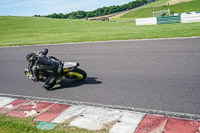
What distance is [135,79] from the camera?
7.21 m

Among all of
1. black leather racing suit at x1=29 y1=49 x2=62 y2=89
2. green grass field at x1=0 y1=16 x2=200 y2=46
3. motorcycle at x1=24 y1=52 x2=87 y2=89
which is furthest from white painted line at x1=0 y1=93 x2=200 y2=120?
green grass field at x1=0 y1=16 x2=200 y2=46

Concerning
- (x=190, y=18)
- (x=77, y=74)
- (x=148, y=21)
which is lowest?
(x=77, y=74)

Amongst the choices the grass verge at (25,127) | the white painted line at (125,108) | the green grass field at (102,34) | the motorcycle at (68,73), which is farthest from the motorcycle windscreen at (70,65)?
the green grass field at (102,34)

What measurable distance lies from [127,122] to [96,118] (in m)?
0.77

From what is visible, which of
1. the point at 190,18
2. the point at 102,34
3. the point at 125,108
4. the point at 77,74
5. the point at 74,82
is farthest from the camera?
the point at 190,18

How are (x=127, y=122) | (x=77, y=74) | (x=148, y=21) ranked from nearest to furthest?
(x=127, y=122)
(x=77, y=74)
(x=148, y=21)

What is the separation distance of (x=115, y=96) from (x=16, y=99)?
3.26 metres

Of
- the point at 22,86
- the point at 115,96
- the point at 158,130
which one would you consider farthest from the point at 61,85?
the point at 158,130

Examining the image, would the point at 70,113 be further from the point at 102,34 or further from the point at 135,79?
the point at 102,34

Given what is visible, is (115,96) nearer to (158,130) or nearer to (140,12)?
(158,130)

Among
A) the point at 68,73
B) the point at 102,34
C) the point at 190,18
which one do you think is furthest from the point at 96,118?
the point at 190,18

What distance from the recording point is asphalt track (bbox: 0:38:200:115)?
566cm

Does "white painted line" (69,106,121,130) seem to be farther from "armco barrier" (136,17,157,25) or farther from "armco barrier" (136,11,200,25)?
"armco barrier" (136,17,157,25)

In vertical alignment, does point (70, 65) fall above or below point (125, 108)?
above
